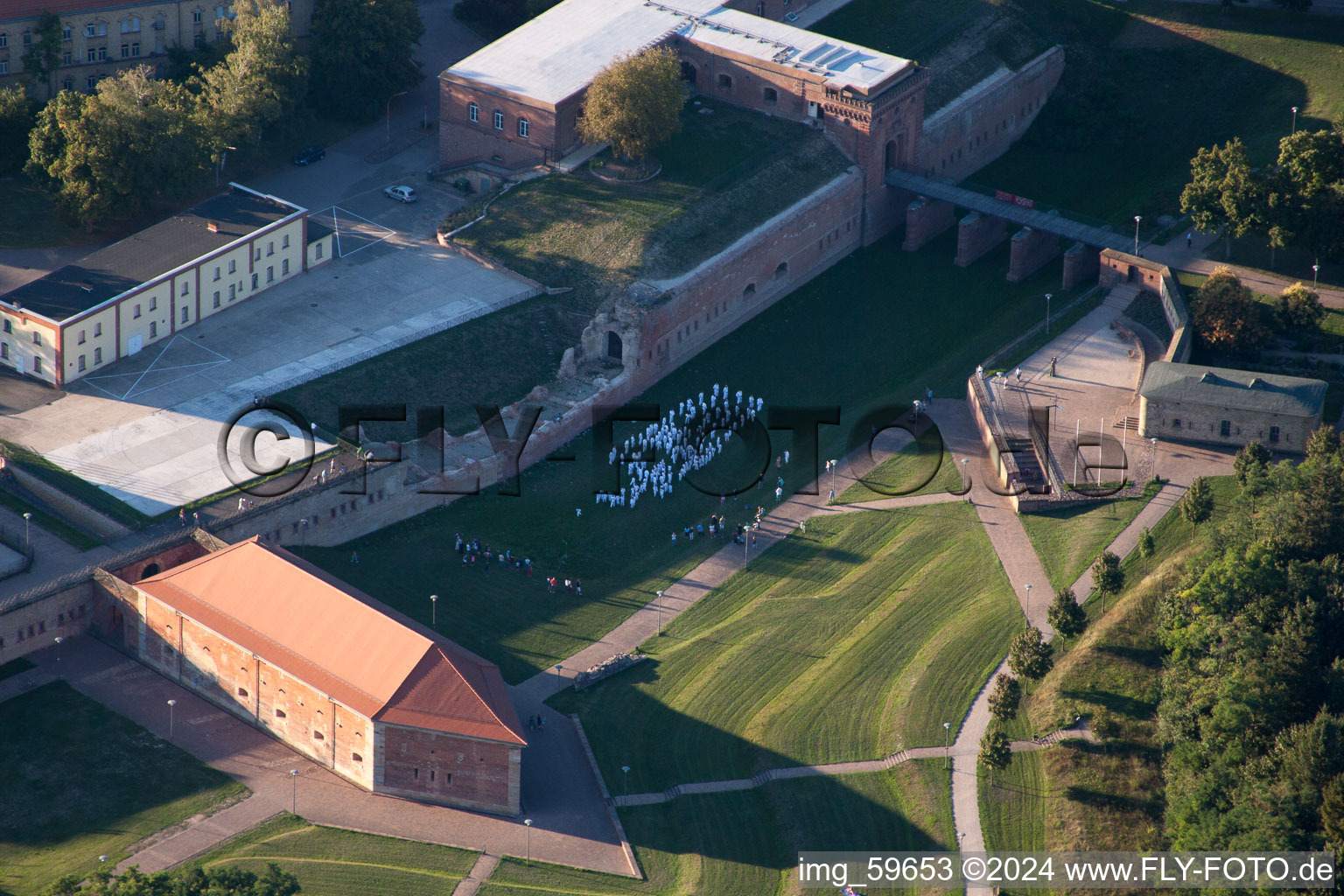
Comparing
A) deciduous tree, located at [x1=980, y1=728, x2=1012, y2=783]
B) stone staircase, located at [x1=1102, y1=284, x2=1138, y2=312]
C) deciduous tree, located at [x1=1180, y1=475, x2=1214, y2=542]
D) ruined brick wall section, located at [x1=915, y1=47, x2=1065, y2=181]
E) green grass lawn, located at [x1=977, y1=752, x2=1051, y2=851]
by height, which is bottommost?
green grass lawn, located at [x1=977, y1=752, x2=1051, y2=851]

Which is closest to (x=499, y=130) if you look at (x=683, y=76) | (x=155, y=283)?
(x=683, y=76)

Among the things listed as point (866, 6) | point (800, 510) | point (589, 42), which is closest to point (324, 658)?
point (800, 510)

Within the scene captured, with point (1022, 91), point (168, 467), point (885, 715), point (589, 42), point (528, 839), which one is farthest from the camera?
point (1022, 91)

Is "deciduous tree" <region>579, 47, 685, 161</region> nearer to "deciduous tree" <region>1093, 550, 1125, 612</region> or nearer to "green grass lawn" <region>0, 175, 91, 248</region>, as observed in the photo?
"green grass lawn" <region>0, 175, 91, 248</region>

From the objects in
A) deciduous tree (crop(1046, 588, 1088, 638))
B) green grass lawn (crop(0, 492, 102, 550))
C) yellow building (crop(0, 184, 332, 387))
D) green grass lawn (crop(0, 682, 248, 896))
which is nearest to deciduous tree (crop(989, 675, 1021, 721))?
deciduous tree (crop(1046, 588, 1088, 638))

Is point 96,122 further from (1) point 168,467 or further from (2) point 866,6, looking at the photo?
(2) point 866,6

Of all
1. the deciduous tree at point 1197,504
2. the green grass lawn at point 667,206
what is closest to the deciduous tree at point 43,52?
the green grass lawn at point 667,206
